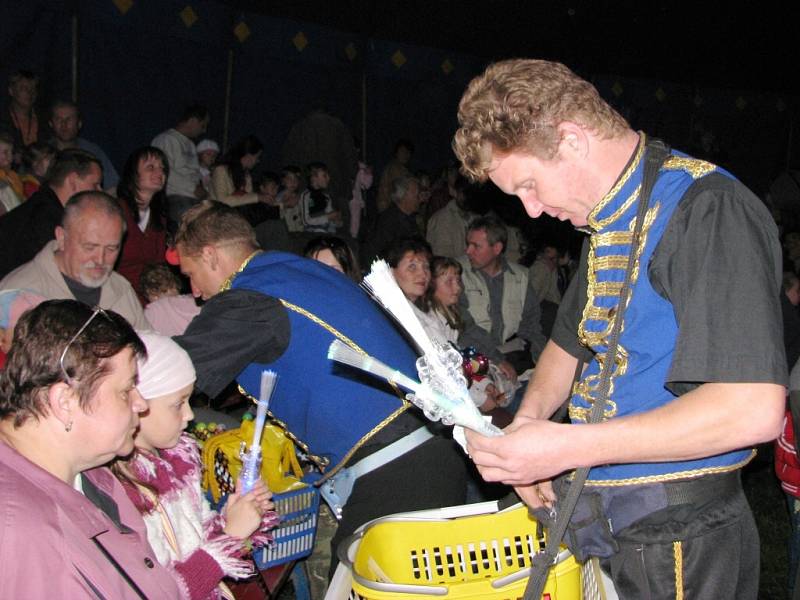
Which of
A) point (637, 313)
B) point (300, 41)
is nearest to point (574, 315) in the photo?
point (637, 313)

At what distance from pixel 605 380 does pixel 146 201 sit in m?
4.81

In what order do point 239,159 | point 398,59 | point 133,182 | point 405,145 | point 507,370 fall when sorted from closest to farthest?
point 507,370 → point 133,182 → point 239,159 → point 405,145 → point 398,59

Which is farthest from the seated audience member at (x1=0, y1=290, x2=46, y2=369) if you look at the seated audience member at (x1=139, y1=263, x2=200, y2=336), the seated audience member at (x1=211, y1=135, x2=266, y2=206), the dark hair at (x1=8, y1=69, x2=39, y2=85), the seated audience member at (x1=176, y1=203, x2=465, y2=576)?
the seated audience member at (x1=211, y1=135, x2=266, y2=206)

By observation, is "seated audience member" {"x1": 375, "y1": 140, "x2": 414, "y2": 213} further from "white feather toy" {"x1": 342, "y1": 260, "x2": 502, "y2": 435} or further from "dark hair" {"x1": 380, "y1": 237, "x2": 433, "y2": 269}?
"white feather toy" {"x1": 342, "y1": 260, "x2": 502, "y2": 435}

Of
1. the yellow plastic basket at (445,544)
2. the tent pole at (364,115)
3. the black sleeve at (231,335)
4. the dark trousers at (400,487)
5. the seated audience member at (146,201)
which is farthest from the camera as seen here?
the tent pole at (364,115)

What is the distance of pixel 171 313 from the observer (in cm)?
500

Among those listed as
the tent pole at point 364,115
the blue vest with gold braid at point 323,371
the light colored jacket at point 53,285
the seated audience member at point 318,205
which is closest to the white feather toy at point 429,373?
the blue vest with gold braid at point 323,371

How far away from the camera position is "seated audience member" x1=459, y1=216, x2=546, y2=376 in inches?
252

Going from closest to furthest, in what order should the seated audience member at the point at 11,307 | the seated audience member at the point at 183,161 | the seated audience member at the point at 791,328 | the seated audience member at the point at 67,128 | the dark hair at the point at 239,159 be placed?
the seated audience member at the point at 791,328, the seated audience member at the point at 11,307, the seated audience member at the point at 67,128, the seated audience member at the point at 183,161, the dark hair at the point at 239,159

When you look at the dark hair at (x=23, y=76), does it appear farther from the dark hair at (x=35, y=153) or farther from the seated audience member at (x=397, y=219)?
the seated audience member at (x=397, y=219)

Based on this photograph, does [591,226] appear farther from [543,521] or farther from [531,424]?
[543,521]

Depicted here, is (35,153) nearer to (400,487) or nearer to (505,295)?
(505,295)

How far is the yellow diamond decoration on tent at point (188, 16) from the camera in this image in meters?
8.73

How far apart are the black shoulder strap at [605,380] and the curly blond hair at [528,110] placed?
0.11 meters
